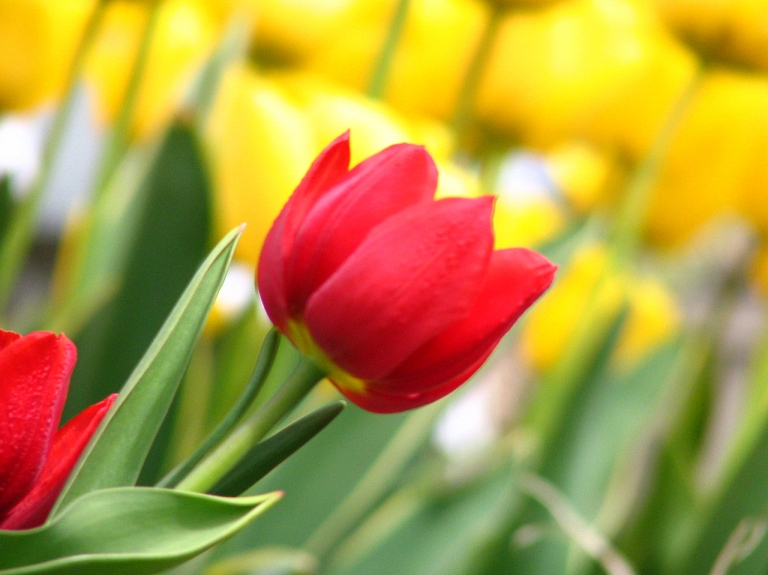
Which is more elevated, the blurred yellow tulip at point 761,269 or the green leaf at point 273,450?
the green leaf at point 273,450

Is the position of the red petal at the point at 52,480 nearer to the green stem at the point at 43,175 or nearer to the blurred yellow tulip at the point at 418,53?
the green stem at the point at 43,175

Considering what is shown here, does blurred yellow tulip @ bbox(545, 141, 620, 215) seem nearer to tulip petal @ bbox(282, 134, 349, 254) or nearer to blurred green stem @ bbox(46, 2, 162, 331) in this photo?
blurred green stem @ bbox(46, 2, 162, 331)

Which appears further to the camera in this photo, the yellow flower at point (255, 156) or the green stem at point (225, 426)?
the yellow flower at point (255, 156)

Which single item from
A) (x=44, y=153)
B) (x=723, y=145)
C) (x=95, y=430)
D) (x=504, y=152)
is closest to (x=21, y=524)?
(x=95, y=430)

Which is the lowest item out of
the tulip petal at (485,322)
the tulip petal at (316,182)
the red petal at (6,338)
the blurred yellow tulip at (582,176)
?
the blurred yellow tulip at (582,176)

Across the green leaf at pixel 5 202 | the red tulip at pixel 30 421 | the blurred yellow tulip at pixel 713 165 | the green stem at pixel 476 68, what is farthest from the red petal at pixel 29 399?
the blurred yellow tulip at pixel 713 165

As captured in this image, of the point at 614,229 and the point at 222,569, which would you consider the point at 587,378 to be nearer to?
the point at 614,229
